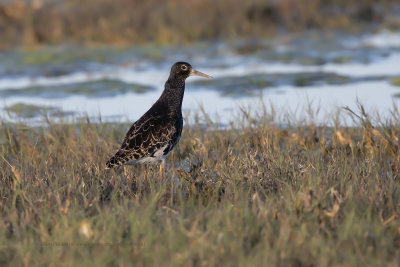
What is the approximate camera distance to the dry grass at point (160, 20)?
21.0 m

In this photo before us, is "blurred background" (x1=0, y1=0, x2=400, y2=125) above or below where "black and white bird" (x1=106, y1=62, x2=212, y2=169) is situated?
above

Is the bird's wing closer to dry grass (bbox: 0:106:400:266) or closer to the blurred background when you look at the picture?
dry grass (bbox: 0:106:400:266)

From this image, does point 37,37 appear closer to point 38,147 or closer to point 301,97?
point 301,97

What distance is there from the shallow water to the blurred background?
3 centimetres

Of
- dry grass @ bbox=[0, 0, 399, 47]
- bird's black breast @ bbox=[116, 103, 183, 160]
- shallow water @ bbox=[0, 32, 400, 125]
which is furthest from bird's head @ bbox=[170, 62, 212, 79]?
dry grass @ bbox=[0, 0, 399, 47]

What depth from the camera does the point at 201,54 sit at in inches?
746

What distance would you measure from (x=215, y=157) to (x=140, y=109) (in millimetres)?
3973

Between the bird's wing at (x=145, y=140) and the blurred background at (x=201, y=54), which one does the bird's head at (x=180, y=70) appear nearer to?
the bird's wing at (x=145, y=140)

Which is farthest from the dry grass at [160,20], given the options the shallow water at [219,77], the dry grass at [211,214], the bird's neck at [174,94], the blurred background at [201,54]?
the dry grass at [211,214]

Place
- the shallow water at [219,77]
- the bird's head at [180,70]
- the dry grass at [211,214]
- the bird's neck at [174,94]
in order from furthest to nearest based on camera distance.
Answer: the shallow water at [219,77]
the bird's head at [180,70]
the bird's neck at [174,94]
the dry grass at [211,214]

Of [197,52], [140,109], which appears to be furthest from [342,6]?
[140,109]

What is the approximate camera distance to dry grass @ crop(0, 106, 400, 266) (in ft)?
17.1

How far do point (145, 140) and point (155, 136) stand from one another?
0.40 feet

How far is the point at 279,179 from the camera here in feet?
23.0
